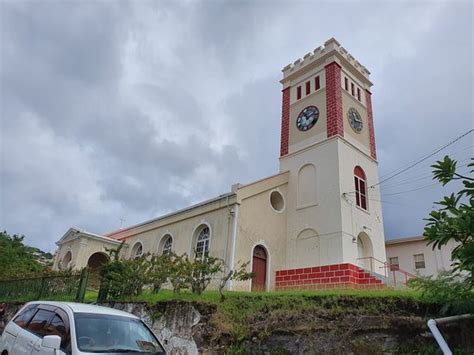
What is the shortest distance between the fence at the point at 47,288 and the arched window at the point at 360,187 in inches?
553

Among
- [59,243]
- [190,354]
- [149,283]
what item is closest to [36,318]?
[190,354]

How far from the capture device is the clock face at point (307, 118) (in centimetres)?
2170

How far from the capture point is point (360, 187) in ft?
67.8

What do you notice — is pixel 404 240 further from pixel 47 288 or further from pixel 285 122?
pixel 47 288

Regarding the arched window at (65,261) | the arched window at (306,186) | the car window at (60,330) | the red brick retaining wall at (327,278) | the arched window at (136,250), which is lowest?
the car window at (60,330)

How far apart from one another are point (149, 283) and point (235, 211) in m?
6.46

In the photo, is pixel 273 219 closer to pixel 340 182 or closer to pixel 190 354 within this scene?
pixel 340 182

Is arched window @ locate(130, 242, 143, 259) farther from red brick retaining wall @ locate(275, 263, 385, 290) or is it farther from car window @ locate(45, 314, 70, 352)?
car window @ locate(45, 314, 70, 352)

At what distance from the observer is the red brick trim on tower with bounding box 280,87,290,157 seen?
74.5ft

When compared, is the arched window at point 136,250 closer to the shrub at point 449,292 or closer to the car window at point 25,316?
the car window at point 25,316

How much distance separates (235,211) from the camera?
17484mm

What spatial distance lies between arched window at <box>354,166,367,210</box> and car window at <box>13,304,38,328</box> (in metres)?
16.5

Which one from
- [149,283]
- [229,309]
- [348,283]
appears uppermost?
[348,283]

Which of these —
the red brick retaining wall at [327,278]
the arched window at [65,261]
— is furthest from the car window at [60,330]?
the arched window at [65,261]
